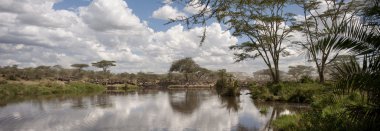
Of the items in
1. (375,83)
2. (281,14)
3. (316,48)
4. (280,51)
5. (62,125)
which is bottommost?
(62,125)

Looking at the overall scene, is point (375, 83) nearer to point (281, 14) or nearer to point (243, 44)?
point (281, 14)

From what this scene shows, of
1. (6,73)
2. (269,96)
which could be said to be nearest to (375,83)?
(269,96)

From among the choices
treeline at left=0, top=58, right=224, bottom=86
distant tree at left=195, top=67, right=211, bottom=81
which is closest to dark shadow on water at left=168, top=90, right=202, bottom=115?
treeline at left=0, top=58, right=224, bottom=86

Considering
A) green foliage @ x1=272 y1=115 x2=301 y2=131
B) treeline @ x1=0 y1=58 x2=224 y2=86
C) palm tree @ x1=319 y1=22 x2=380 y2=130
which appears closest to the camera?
palm tree @ x1=319 y1=22 x2=380 y2=130

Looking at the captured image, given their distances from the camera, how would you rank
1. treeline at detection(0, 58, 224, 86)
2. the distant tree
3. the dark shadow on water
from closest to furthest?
the dark shadow on water < treeline at detection(0, 58, 224, 86) < the distant tree

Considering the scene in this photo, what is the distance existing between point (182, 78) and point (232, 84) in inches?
1598

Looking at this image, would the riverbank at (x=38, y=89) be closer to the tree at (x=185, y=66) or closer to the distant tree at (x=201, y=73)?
the tree at (x=185, y=66)

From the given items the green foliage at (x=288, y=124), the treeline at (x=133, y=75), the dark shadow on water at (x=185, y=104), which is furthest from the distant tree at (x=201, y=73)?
the green foliage at (x=288, y=124)

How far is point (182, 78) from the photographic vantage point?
68.8 m

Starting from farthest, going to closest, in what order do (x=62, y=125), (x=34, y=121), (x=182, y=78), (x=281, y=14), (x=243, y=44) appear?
(x=182, y=78) < (x=243, y=44) < (x=281, y=14) < (x=34, y=121) < (x=62, y=125)

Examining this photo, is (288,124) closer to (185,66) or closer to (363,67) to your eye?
(363,67)

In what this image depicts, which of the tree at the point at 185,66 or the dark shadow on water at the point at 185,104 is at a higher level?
the tree at the point at 185,66

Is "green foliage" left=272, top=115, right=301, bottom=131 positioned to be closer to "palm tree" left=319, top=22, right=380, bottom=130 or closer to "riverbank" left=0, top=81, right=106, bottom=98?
"palm tree" left=319, top=22, right=380, bottom=130

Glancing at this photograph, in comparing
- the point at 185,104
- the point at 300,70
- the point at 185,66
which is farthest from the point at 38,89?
the point at 300,70
